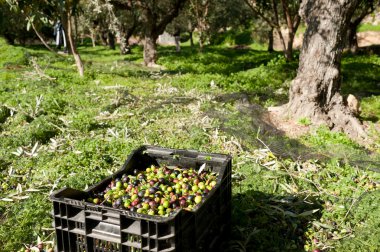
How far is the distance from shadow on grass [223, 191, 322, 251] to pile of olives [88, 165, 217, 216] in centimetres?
72

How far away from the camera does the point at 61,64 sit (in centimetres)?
1487

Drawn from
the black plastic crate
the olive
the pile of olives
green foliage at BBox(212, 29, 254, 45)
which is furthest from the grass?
green foliage at BBox(212, 29, 254, 45)

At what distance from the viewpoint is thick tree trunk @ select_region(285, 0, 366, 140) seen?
7.28 meters

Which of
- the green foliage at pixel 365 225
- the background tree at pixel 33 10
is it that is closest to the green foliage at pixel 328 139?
the green foliage at pixel 365 225

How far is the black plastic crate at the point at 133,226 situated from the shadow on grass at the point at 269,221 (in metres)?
0.37

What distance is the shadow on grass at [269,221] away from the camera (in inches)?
165

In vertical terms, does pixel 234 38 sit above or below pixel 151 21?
below

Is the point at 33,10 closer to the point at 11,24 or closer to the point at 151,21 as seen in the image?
the point at 151,21

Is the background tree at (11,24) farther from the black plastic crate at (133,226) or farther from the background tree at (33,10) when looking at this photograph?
the black plastic crate at (133,226)

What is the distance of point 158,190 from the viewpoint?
384cm

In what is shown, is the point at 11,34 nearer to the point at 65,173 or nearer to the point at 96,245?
the point at 65,173

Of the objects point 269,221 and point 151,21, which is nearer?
point 269,221

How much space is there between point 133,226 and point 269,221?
2054mm

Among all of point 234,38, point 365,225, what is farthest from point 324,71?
point 234,38
